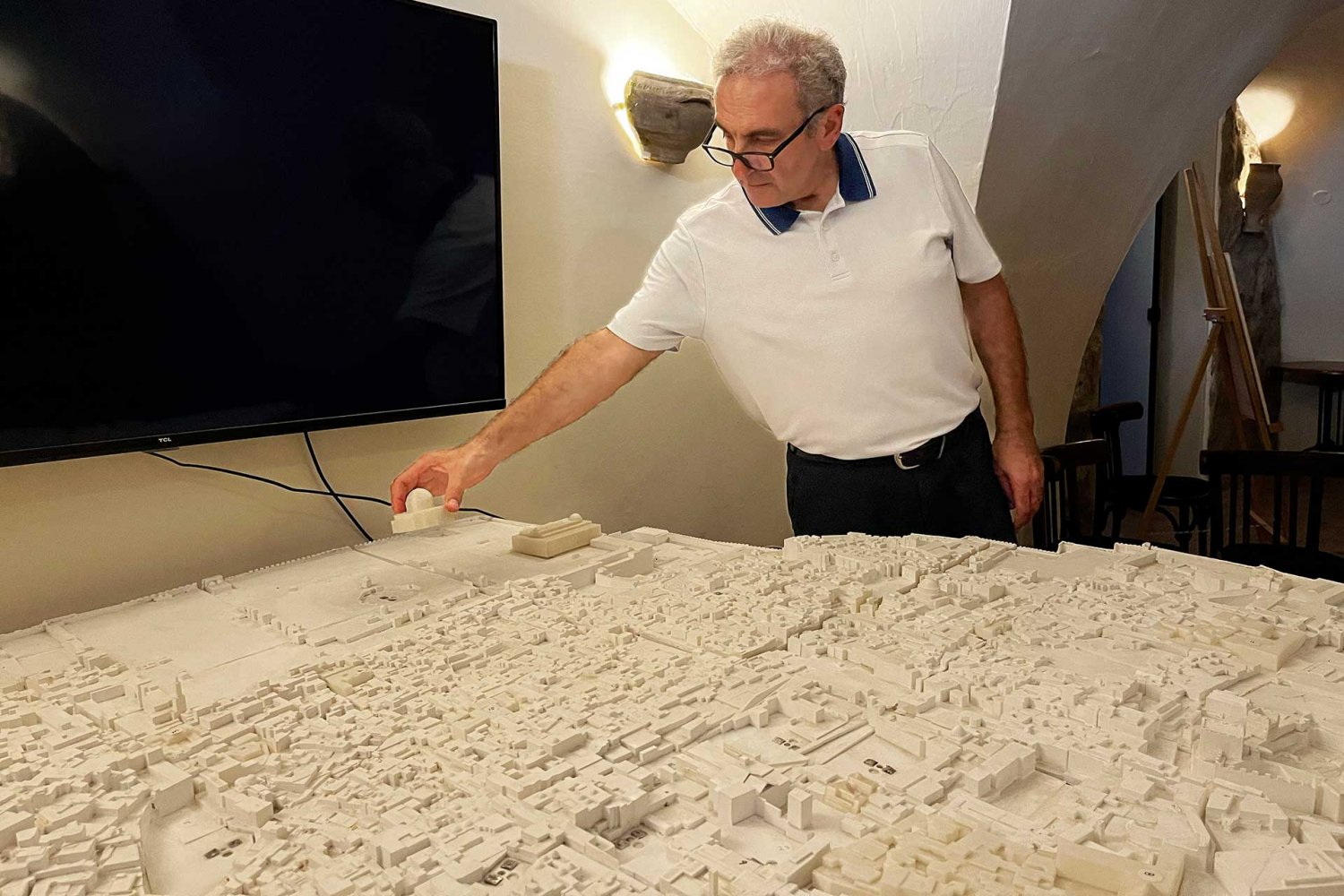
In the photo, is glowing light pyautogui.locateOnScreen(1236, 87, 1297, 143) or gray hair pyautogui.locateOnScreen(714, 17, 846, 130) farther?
glowing light pyautogui.locateOnScreen(1236, 87, 1297, 143)

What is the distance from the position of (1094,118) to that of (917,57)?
639 millimetres

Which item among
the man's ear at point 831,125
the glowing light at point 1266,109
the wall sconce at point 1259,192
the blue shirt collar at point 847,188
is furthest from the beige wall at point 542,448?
the glowing light at point 1266,109

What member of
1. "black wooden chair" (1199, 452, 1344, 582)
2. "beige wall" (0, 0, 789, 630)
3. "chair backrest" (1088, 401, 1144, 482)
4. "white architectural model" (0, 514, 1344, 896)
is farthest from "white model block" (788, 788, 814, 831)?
"chair backrest" (1088, 401, 1144, 482)

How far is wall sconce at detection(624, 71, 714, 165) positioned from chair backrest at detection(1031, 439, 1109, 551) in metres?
1.44

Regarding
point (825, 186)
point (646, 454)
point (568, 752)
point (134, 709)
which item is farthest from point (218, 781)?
point (646, 454)

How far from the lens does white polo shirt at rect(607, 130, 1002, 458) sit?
85.2 inches

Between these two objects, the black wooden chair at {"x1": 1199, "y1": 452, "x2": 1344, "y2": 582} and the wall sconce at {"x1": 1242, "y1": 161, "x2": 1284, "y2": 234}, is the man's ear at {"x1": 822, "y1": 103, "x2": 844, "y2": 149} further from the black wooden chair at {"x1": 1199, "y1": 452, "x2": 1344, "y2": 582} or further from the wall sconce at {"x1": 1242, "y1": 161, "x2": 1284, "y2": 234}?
the wall sconce at {"x1": 1242, "y1": 161, "x2": 1284, "y2": 234}

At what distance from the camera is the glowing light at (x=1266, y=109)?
5840 mm

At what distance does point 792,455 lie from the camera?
8.00ft

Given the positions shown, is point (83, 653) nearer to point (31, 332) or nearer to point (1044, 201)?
point (31, 332)

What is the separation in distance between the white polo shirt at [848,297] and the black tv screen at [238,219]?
0.53 m

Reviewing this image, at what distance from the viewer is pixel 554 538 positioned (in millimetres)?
2111

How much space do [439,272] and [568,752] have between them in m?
1.45

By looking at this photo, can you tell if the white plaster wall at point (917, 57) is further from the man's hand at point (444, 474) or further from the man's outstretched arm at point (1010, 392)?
the man's hand at point (444, 474)
